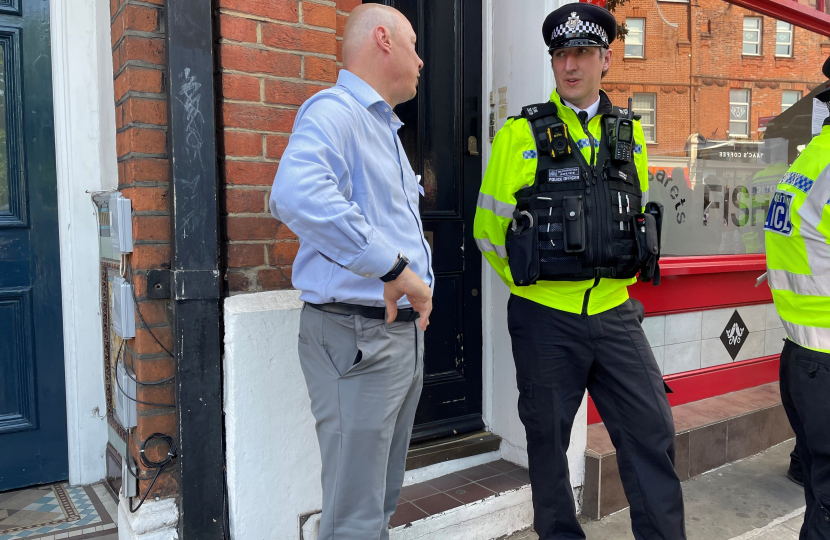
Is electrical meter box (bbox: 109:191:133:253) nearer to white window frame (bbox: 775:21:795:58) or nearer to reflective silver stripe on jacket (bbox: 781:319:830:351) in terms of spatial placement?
reflective silver stripe on jacket (bbox: 781:319:830:351)

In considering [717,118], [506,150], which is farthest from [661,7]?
[506,150]

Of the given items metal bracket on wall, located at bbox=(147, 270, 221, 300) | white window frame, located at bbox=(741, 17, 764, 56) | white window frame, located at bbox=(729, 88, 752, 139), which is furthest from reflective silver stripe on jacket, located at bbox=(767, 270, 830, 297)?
white window frame, located at bbox=(741, 17, 764, 56)

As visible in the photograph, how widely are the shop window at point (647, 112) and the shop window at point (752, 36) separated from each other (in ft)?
3.79

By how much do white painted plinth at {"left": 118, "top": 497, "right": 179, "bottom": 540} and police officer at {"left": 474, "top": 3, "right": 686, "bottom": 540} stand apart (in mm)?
1432

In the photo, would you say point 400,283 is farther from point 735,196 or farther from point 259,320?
point 735,196

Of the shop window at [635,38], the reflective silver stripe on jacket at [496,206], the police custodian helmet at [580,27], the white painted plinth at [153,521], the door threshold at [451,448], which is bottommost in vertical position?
the door threshold at [451,448]

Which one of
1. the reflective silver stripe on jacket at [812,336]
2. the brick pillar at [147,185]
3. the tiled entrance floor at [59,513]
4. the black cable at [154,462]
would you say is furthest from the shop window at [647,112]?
the tiled entrance floor at [59,513]

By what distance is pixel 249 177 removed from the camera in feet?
7.47

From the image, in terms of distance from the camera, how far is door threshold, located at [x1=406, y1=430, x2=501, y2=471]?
306 centimetres

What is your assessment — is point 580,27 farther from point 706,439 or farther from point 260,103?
point 706,439

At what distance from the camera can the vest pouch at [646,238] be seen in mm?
2387

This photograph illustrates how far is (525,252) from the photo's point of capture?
2338 millimetres

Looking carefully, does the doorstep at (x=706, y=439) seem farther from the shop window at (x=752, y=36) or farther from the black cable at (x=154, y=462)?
the shop window at (x=752, y=36)

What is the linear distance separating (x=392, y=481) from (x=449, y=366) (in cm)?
134
